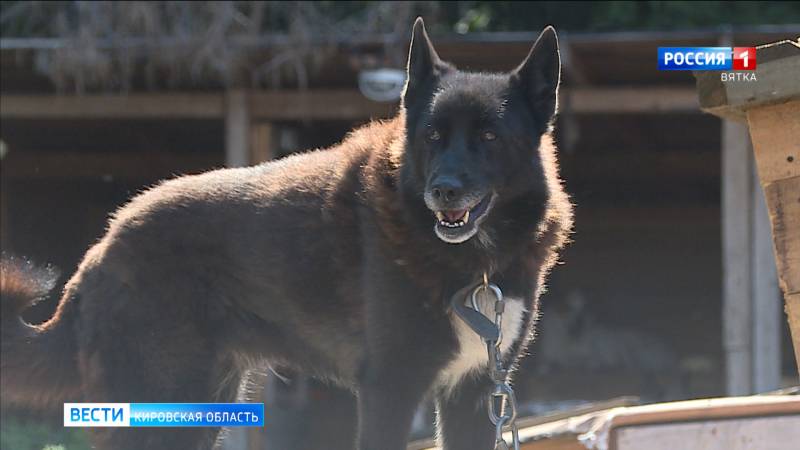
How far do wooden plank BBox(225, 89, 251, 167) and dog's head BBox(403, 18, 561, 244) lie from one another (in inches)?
172

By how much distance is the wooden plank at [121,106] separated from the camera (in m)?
7.83

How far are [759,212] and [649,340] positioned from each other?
5.24 m

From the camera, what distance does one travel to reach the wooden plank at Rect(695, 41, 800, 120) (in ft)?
10.7

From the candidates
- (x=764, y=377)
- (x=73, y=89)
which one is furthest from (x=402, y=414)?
(x=73, y=89)

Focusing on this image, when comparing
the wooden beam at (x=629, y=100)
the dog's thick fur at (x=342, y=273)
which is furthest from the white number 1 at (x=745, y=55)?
the wooden beam at (x=629, y=100)

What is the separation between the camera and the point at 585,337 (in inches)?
478

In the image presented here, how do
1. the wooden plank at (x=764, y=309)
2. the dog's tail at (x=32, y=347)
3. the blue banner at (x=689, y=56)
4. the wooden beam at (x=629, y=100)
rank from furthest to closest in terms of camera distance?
1. the wooden beam at (x=629, y=100)
2. the wooden plank at (x=764, y=309)
3. the blue banner at (x=689, y=56)
4. the dog's tail at (x=32, y=347)

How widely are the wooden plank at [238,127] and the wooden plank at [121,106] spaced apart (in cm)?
21

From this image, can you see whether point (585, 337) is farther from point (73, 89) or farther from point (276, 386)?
point (73, 89)

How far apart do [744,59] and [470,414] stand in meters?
1.65

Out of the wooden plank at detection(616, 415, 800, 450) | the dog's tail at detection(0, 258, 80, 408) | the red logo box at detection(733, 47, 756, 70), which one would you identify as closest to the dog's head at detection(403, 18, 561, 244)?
the red logo box at detection(733, 47, 756, 70)

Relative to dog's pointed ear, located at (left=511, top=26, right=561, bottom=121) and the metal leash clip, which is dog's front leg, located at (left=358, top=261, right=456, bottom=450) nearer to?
the metal leash clip

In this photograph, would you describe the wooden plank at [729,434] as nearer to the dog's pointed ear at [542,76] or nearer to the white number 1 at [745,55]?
the dog's pointed ear at [542,76]

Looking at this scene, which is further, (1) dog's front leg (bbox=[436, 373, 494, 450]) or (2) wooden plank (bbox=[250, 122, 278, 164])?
(2) wooden plank (bbox=[250, 122, 278, 164])
